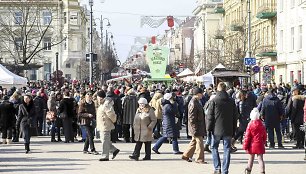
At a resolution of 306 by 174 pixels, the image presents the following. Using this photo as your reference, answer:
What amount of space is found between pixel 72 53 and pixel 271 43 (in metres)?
44.0

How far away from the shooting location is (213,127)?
605 inches

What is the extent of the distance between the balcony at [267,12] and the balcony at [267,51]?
254 centimetres

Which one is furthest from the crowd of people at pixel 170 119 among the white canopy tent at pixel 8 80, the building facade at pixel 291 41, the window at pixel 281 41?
the window at pixel 281 41

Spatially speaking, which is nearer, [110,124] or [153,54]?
[110,124]

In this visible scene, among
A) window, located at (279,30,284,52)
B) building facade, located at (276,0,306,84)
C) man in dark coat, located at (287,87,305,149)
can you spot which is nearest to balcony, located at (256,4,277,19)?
building facade, located at (276,0,306,84)

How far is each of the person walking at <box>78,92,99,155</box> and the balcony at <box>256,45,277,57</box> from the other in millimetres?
41037

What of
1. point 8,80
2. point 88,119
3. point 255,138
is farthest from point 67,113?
point 255,138

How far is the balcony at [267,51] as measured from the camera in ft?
199

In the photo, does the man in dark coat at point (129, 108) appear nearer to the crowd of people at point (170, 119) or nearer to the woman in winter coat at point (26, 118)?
the crowd of people at point (170, 119)

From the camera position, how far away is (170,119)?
20156mm

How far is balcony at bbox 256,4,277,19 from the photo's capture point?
6069 centimetres

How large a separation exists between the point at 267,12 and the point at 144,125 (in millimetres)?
44289

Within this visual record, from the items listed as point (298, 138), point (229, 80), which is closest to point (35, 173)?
A: point (298, 138)

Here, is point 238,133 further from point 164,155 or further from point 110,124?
point 110,124
